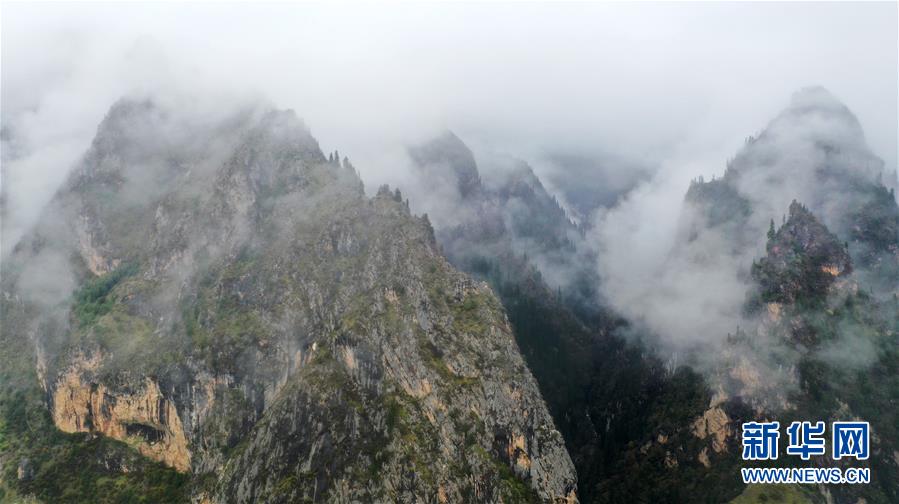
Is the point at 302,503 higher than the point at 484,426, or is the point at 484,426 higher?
the point at 484,426

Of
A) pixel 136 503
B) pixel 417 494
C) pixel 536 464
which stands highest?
pixel 536 464

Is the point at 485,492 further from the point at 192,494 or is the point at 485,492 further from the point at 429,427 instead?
the point at 192,494

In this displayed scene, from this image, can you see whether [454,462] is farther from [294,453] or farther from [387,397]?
[294,453]

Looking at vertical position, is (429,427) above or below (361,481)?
above

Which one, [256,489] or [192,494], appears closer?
[256,489]

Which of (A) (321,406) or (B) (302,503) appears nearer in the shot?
(B) (302,503)

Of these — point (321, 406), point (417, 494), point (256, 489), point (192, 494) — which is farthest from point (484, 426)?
point (192, 494)

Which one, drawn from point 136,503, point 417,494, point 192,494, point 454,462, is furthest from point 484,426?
point 136,503
